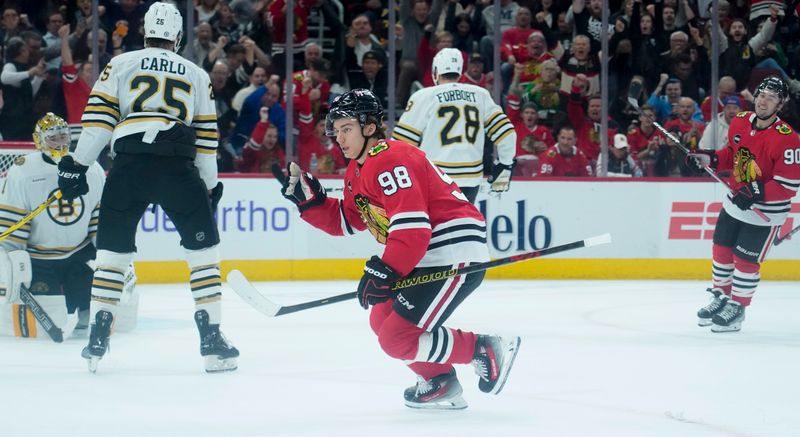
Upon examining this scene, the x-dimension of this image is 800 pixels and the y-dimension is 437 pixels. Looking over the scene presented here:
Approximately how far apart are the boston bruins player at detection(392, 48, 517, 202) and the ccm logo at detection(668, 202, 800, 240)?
221cm

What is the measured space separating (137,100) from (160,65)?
6.0 inches

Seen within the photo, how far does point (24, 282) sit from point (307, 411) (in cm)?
203

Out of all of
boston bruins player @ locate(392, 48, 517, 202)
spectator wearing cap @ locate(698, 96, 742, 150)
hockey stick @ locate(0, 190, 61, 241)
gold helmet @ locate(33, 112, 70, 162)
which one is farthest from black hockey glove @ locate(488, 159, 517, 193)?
hockey stick @ locate(0, 190, 61, 241)

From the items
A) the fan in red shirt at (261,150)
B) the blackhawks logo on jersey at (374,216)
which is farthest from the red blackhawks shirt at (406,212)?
the fan in red shirt at (261,150)

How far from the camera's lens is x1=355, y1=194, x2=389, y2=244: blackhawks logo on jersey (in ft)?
11.3

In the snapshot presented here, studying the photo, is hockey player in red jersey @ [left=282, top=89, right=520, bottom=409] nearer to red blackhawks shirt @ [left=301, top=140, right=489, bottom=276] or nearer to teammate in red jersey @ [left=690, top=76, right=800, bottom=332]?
red blackhawks shirt @ [left=301, top=140, right=489, bottom=276]

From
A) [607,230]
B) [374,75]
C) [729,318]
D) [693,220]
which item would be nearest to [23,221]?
[729,318]

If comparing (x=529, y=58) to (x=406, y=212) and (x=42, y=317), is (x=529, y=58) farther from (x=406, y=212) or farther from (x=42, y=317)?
(x=406, y=212)

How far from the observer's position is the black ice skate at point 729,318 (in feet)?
18.1

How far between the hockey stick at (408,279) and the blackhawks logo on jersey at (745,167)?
7.33 ft

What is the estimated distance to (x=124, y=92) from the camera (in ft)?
13.7

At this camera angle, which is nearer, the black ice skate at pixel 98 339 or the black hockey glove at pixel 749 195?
the black ice skate at pixel 98 339

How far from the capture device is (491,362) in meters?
3.52

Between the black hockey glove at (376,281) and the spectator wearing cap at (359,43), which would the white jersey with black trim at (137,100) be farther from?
the spectator wearing cap at (359,43)
